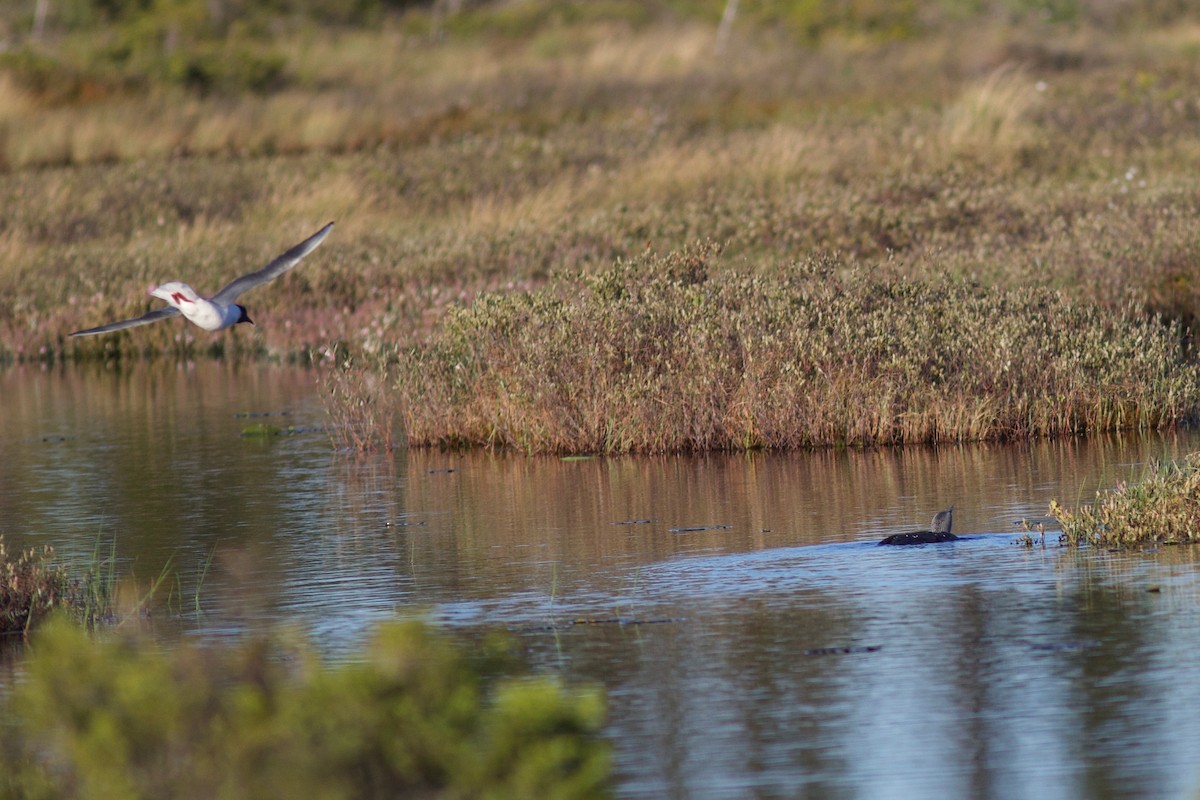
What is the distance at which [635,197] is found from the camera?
29766mm

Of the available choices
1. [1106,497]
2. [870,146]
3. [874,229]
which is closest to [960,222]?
[874,229]

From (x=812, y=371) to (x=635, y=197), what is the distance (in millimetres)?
14434

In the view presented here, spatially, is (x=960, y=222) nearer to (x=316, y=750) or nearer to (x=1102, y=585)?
(x=1102, y=585)

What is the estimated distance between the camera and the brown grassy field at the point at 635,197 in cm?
1620

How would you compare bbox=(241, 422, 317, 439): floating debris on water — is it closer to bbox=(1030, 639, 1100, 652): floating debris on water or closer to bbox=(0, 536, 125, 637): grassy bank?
bbox=(0, 536, 125, 637): grassy bank

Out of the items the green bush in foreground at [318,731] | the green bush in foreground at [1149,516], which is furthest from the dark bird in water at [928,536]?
the green bush in foreground at [318,731]

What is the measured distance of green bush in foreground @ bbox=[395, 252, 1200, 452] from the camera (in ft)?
50.4

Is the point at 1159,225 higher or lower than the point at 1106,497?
higher

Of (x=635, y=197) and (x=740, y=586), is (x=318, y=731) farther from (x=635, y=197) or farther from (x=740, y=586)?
(x=635, y=197)

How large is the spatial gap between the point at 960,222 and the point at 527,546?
14385 mm

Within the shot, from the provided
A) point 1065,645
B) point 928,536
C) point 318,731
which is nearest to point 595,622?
point 1065,645

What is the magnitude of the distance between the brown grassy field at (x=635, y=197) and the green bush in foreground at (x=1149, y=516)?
419 centimetres

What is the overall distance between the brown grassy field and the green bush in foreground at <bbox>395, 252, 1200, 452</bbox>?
1.5 inches

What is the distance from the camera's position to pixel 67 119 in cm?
3744
